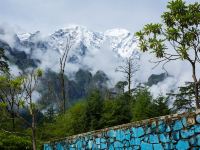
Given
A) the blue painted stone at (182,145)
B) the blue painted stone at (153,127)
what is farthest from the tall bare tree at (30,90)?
the blue painted stone at (182,145)

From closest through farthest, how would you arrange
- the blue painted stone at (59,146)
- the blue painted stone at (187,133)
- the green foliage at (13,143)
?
the blue painted stone at (187,133), the blue painted stone at (59,146), the green foliage at (13,143)

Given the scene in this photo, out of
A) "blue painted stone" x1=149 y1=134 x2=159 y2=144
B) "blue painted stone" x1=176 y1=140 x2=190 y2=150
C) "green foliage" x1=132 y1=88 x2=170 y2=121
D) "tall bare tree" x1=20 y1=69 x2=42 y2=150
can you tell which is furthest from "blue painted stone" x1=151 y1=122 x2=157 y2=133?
"green foliage" x1=132 y1=88 x2=170 y2=121

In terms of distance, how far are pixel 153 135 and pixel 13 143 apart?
1005 cm

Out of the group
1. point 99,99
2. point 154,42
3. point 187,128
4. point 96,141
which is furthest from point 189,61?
point 99,99

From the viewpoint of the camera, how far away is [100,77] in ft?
306

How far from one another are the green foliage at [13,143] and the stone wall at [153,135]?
6255 mm

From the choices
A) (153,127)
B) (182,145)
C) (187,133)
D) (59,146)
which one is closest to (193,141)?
(187,133)

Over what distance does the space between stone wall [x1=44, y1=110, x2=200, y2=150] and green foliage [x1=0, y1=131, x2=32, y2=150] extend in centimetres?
626

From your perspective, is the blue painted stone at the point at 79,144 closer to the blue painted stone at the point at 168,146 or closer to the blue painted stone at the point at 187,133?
the blue painted stone at the point at 168,146

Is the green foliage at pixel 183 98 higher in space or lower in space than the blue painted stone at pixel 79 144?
higher

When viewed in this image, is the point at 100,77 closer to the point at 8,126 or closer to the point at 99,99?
the point at 8,126

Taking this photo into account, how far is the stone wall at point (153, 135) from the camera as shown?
25.8 feet

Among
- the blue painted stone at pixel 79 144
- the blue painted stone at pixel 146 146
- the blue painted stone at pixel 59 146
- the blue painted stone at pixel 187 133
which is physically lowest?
the blue painted stone at pixel 146 146

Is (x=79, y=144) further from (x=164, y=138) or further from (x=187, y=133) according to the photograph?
(x=187, y=133)
